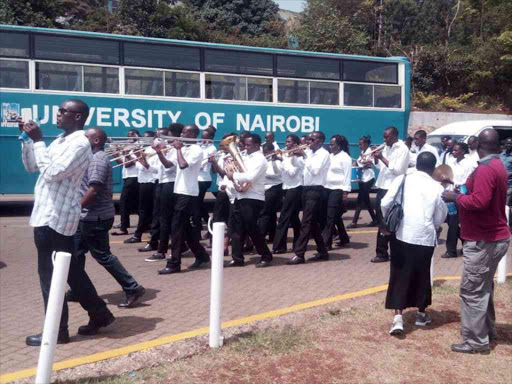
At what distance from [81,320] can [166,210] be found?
7.45 feet

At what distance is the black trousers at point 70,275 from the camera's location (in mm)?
4414

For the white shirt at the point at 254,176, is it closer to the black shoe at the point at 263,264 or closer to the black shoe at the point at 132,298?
the black shoe at the point at 263,264

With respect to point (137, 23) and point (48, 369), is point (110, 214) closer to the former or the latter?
point (48, 369)

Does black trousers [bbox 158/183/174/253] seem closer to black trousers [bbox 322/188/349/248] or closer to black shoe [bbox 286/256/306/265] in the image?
black shoe [bbox 286/256/306/265]

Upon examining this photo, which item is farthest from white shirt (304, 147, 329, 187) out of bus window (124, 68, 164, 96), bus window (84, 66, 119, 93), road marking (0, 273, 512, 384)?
bus window (84, 66, 119, 93)

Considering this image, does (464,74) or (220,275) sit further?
(464,74)

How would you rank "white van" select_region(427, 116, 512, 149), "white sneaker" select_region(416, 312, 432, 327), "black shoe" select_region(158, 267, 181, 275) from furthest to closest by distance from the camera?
"white van" select_region(427, 116, 512, 149) < "black shoe" select_region(158, 267, 181, 275) < "white sneaker" select_region(416, 312, 432, 327)

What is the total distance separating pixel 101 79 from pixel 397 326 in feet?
30.7

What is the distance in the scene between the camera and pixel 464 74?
30.4 metres

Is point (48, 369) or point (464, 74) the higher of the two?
point (464, 74)

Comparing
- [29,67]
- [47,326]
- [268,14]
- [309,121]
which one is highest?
[268,14]

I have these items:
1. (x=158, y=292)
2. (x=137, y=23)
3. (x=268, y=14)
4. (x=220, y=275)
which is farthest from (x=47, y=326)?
(x=268, y=14)

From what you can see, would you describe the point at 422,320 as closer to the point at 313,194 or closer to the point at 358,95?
the point at 313,194

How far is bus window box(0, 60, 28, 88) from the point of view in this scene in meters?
11.6
